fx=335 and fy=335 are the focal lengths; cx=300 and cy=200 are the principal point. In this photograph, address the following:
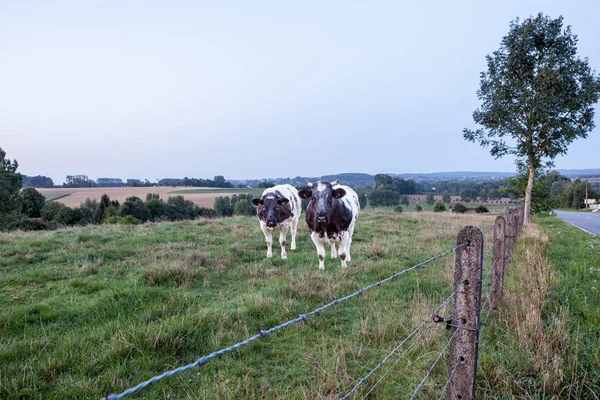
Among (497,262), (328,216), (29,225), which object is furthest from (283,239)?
(29,225)

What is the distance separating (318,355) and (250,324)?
1.28m

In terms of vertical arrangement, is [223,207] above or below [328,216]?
below

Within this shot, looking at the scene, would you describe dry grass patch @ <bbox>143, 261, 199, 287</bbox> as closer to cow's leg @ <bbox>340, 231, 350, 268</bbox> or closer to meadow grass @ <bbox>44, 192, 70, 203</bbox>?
cow's leg @ <bbox>340, 231, 350, 268</bbox>

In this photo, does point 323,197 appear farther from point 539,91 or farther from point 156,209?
point 156,209

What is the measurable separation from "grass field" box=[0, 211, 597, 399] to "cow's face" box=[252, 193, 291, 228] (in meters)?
1.30

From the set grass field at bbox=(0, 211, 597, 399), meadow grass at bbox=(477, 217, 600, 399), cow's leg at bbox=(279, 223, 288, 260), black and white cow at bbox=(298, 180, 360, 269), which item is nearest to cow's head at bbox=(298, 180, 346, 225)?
black and white cow at bbox=(298, 180, 360, 269)

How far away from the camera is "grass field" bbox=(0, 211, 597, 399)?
3.36m

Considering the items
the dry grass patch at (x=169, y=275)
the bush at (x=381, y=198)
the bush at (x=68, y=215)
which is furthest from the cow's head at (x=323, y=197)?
the bush at (x=381, y=198)

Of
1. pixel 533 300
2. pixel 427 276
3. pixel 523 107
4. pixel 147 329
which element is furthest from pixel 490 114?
pixel 147 329

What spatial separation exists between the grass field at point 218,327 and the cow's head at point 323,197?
1237mm

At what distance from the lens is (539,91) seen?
17.8 metres

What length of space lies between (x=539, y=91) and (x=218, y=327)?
2054cm

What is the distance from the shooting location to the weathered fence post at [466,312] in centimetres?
253

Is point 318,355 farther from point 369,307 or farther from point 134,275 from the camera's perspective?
point 134,275
